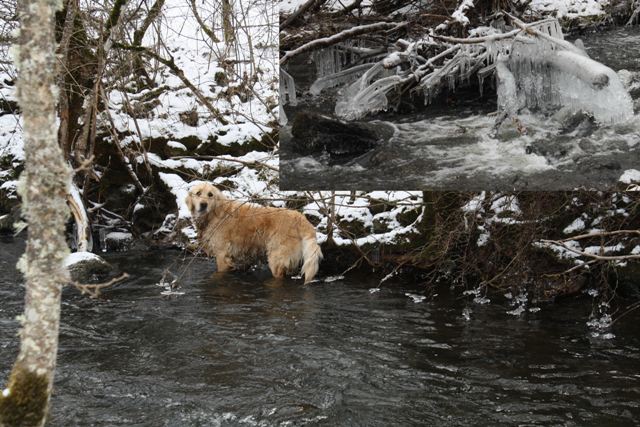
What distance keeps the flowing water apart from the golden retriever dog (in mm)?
2095

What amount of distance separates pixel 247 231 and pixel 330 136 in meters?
2.77

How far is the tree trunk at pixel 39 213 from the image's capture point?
6.98 feet

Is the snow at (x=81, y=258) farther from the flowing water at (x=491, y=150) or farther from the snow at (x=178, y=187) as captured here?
the flowing water at (x=491, y=150)

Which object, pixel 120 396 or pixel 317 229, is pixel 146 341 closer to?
pixel 120 396

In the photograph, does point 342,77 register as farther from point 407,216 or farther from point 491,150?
point 407,216

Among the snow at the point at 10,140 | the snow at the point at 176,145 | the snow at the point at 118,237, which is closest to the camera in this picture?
the snow at the point at 118,237

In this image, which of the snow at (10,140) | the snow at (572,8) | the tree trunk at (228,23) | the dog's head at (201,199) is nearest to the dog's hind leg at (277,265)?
the dog's head at (201,199)

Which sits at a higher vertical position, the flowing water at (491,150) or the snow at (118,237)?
the flowing water at (491,150)

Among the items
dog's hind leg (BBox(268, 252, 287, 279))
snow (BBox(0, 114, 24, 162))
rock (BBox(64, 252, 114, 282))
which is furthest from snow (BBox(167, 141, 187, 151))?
dog's hind leg (BBox(268, 252, 287, 279))

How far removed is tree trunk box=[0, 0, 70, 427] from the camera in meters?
2.13

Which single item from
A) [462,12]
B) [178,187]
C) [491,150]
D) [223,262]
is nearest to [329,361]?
[491,150]

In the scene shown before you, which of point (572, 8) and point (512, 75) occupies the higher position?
point (572, 8)

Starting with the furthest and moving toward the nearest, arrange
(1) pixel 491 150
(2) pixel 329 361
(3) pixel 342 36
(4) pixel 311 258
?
(4) pixel 311 258, (3) pixel 342 36, (1) pixel 491 150, (2) pixel 329 361

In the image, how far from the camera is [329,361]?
14.0 feet
